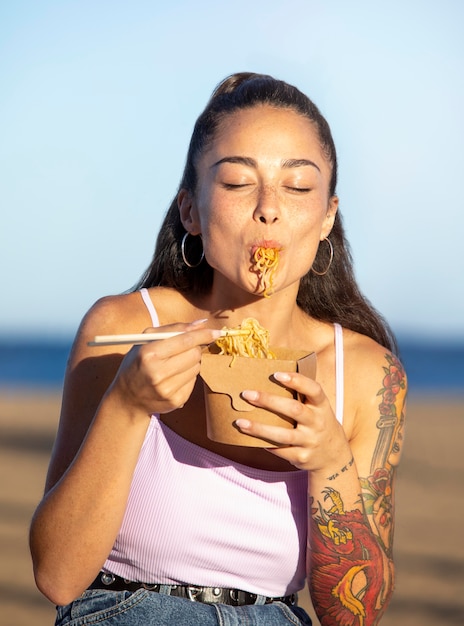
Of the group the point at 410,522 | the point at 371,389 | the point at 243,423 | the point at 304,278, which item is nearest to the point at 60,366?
the point at 410,522

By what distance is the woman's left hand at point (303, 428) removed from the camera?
3.10m

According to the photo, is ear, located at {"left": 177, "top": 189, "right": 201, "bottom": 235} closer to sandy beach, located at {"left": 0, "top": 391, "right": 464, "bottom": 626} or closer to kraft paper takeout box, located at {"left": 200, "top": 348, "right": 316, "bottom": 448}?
kraft paper takeout box, located at {"left": 200, "top": 348, "right": 316, "bottom": 448}

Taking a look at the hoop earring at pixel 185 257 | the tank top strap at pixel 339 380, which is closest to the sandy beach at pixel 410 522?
the tank top strap at pixel 339 380

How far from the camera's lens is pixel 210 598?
3.57m

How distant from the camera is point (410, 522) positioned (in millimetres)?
10891

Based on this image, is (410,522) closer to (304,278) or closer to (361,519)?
(304,278)

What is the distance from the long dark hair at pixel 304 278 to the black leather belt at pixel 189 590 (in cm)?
122

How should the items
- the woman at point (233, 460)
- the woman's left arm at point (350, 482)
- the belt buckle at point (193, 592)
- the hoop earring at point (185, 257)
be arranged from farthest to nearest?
the hoop earring at point (185, 257)
the belt buckle at point (193, 592)
the woman at point (233, 460)
the woman's left arm at point (350, 482)

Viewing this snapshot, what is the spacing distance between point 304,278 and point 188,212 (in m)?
0.66

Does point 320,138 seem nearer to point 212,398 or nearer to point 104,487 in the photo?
point 212,398

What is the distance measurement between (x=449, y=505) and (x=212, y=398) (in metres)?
9.18

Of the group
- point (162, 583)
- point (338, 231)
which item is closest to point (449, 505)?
point (338, 231)

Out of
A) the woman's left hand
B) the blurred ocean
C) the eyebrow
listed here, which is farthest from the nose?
the blurred ocean

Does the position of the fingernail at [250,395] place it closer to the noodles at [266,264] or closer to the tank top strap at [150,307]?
the noodles at [266,264]
